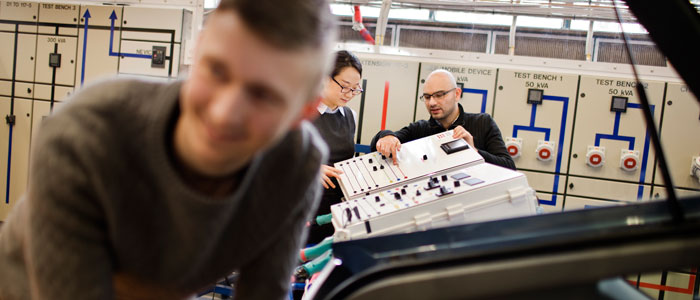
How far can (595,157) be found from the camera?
10.7 ft

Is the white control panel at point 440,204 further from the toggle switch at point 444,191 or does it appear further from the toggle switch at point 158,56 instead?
the toggle switch at point 158,56

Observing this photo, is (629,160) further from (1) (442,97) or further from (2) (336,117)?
(2) (336,117)

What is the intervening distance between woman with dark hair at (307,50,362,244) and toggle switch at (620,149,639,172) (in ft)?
7.37

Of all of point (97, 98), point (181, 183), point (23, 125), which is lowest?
point (23, 125)

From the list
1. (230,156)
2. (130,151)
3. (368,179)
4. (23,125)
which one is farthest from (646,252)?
(23,125)

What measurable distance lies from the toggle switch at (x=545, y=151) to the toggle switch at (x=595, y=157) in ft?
0.95

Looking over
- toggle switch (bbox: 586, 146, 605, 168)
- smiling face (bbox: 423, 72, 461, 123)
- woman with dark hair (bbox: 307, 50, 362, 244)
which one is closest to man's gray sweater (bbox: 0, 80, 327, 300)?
woman with dark hair (bbox: 307, 50, 362, 244)

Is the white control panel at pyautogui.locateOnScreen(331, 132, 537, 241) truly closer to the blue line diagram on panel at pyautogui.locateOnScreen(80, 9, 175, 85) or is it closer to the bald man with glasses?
the bald man with glasses

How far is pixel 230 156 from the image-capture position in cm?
59

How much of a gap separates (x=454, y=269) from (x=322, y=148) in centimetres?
35

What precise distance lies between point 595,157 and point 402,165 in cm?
200

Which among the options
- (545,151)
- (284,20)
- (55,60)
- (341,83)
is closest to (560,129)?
(545,151)

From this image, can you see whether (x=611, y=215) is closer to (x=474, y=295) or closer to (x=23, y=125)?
(x=474, y=295)

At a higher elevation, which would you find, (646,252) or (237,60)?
(237,60)
